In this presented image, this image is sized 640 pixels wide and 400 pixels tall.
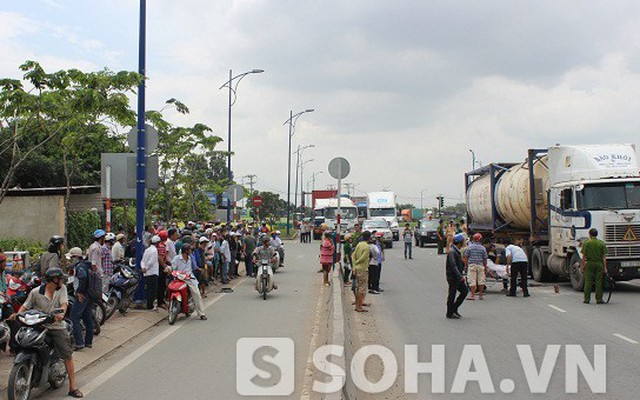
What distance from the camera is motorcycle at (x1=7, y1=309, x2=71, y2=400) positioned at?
6980 mm

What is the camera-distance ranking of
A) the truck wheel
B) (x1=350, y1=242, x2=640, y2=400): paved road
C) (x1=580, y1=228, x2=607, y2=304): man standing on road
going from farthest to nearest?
the truck wheel
(x1=580, y1=228, x2=607, y2=304): man standing on road
(x1=350, y1=242, x2=640, y2=400): paved road

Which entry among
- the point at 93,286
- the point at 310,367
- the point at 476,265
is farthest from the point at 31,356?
the point at 476,265

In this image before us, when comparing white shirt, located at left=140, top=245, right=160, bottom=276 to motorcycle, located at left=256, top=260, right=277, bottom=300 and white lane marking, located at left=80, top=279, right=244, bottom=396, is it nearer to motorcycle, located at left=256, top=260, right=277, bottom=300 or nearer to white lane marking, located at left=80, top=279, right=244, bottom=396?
white lane marking, located at left=80, top=279, right=244, bottom=396

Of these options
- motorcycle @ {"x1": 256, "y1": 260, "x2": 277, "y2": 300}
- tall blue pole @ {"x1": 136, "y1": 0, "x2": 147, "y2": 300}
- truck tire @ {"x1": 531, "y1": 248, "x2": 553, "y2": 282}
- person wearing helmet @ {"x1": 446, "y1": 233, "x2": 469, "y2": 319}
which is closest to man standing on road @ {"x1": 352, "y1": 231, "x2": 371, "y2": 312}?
person wearing helmet @ {"x1": 446, "y1": 233, "x2": 469, "y2": 319}

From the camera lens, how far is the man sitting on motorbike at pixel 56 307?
7523mm

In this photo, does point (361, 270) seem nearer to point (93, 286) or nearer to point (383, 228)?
point (93, 286)

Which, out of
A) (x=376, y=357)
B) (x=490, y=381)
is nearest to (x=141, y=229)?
(x=376, y=357)

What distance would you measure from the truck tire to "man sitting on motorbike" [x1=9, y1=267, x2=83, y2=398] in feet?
52.8

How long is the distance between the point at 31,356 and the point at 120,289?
20.2 feet

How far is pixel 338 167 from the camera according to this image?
19.5 metres

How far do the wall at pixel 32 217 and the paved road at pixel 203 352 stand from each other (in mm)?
11144

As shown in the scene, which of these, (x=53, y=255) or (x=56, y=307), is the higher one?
(x=53, y=255)

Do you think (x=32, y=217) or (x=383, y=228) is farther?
(x=383, y=228)

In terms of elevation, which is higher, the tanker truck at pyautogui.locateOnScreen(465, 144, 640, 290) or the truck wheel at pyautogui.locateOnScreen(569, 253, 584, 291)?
the tanker truck at pyautogui.locateOnScreen(465, 144, 640, 290)
